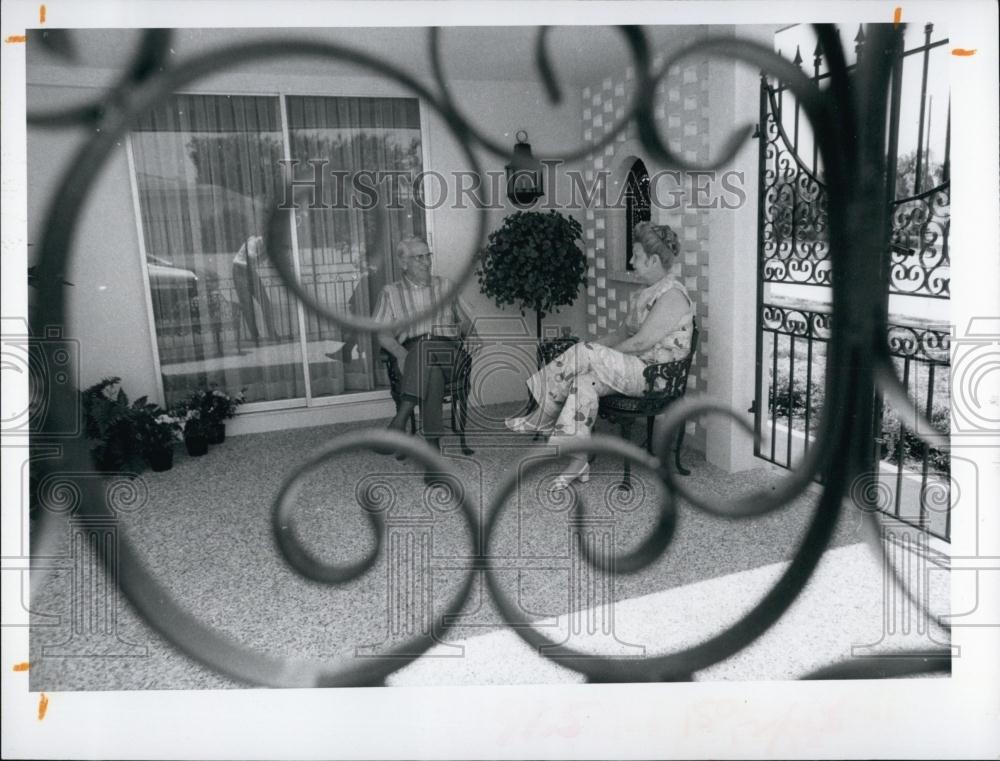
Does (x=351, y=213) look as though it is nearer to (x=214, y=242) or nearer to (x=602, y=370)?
(x=214, y=242)

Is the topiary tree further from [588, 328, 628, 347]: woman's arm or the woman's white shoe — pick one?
the woman's white shoe

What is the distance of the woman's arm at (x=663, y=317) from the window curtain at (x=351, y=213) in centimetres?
206

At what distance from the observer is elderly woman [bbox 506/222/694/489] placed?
3770mm

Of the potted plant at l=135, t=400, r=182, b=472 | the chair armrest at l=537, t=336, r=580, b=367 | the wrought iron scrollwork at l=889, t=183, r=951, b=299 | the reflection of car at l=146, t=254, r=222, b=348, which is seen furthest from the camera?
the reflection of car at l=146, t=254, r=222, b=348

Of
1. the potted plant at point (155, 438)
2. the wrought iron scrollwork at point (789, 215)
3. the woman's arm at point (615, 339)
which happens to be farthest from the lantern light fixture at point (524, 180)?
the potted plant at point (155, 438)

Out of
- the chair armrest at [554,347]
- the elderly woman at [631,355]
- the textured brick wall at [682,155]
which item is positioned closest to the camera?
the elderly woman at [631,355]

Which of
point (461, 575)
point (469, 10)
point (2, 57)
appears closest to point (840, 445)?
point (461, 575)

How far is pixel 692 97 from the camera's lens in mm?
3980

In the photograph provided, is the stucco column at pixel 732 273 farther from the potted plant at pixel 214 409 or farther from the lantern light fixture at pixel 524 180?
the potted plant at pixel 214 409

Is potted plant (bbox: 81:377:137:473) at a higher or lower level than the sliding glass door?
lower

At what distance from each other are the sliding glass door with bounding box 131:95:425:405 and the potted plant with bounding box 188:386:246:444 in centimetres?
18

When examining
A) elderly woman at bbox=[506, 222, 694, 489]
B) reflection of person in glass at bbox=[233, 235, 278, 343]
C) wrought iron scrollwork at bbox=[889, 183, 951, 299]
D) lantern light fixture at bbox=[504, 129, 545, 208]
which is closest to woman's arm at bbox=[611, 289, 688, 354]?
elderly woman at bbox=[506, 222, 694, 489]

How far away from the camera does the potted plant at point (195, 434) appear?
4609 mm

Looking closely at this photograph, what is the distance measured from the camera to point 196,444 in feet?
15.2
